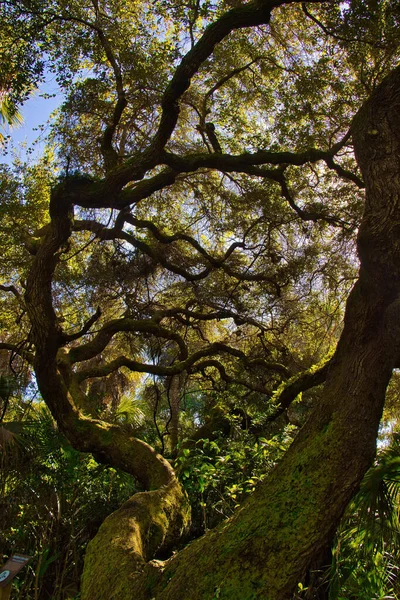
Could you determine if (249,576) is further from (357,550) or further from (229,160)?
(229,160)

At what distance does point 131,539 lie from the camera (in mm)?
3172

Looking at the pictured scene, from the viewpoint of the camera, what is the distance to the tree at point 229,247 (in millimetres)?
2564

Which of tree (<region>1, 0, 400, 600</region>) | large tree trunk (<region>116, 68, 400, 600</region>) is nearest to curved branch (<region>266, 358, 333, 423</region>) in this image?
tree (<region>1, 0, 400, 600</region>)

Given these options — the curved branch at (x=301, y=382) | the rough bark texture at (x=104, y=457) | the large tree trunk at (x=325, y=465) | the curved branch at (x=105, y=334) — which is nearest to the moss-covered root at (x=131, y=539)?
the rough bark texture at (x=104, y=457)

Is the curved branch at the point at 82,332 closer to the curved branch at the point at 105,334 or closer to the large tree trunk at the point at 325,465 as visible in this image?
the curved branch at the point at 105,334

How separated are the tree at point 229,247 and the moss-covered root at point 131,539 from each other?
2 cm

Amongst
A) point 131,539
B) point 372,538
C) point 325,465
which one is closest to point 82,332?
point 131,539

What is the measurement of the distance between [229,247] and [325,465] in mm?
5078

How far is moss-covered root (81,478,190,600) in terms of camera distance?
272 centimetres

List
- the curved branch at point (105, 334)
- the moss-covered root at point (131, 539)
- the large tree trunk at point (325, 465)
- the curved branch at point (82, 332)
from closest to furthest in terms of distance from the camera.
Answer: the large tree trunk at point (325, 465) < the moss-covered root at point (131, 539) < the curved branch at point (82, 332) < the curved branch at point (105, 334)

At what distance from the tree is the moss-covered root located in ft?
0.05

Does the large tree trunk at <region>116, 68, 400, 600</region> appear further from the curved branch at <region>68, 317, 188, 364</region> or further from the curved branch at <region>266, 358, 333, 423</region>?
the curved branch at <region>68, 317, 188, 364</region>

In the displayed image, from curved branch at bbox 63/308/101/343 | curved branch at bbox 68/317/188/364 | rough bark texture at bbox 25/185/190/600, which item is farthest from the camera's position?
curved branch at bbox 68/317/188/364

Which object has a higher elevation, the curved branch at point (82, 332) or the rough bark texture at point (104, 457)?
the curved branch at point (82, 332)
